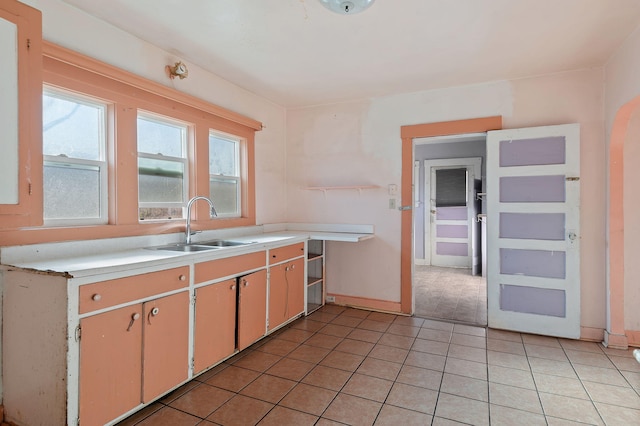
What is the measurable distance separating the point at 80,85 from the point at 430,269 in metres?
6.00

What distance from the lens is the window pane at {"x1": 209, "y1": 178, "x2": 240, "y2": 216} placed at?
357 cm

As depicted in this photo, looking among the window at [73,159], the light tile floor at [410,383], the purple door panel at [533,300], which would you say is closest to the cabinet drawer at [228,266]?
the light tile floor at [410,383]

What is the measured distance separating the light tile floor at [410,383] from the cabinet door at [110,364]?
192mm

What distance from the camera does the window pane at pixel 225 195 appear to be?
11.7 feet

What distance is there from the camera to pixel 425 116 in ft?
12.6

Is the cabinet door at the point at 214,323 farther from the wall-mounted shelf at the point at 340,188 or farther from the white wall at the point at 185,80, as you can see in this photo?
the wall-mounted shelf at the point at 340,188

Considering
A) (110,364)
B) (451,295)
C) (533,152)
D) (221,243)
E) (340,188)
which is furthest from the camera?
(451,295)

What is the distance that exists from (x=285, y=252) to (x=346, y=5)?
216 cm

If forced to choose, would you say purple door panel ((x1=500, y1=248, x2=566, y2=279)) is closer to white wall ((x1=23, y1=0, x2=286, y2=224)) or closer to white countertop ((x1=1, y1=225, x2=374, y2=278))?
white countertop ((x1=1, y1=225, x2=374, y2=278))

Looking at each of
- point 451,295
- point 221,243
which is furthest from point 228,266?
point 451,295

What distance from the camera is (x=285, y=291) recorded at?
11.2 ft

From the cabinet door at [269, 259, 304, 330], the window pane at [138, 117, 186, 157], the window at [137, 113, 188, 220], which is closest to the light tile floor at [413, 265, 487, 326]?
the cabinet door at [269, 259, 304, 330]

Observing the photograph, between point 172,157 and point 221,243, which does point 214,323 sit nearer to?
point 221,243

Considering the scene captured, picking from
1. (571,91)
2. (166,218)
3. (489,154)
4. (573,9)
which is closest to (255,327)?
(166,218)
